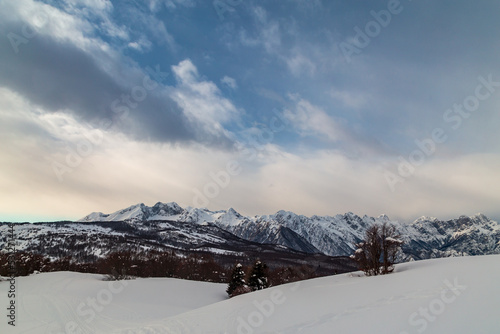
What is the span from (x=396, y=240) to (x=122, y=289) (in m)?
38.1

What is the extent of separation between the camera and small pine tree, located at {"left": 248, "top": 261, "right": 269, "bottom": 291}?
40.7 metres

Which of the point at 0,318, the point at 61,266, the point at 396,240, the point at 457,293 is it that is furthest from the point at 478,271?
the point at 61,266

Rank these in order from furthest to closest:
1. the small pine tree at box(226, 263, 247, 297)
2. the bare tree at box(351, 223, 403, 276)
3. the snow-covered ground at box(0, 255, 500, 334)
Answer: the small pine tree at box(226, 263, 247, 297) < the bare tree at box(351, 223, 403, 276) < the snow-covered ground at box(0, 255, 500, 334)

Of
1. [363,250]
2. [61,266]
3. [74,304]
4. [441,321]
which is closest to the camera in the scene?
[441,321]

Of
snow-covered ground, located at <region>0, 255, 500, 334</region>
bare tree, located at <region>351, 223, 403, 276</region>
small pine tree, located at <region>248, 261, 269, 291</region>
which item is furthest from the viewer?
small pine tree, located at <region>248, 261, 269, 291</region>

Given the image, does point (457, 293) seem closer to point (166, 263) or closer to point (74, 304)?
point (74, 304)

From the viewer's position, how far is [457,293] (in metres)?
8.98

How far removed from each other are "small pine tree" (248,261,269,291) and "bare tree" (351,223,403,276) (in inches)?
876

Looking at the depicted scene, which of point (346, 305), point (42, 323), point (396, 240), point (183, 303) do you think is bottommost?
point (183, 303)

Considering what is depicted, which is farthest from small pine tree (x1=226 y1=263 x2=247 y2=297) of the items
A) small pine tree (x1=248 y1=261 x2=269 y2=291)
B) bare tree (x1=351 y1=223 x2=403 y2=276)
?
bare tree (x1=351 y1=223 x2=403 y2=276)

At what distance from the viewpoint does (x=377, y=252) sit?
68.9 ft

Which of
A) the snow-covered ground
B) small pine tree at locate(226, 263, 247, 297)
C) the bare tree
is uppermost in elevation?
the bare tree

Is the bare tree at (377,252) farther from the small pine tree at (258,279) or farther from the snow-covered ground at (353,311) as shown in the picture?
the small pine tree at (258,279)

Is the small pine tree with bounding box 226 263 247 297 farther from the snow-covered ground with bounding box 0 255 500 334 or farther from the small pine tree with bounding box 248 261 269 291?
the snow-covered ground with bounding box 0 255 500 334
